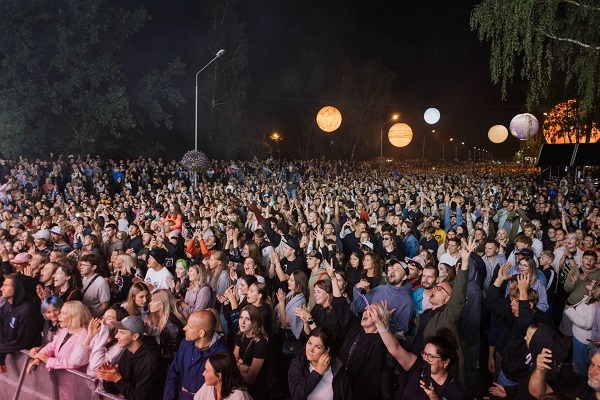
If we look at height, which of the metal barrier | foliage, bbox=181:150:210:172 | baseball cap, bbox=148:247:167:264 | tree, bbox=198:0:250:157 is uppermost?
tree, bbox=198:0:250:157

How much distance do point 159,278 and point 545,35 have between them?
901 cm

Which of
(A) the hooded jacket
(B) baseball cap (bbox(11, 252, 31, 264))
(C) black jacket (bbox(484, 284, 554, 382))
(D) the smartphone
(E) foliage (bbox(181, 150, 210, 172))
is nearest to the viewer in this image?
(D) the smartphone

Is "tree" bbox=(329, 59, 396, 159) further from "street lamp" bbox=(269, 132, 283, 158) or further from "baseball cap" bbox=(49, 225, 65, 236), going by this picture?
"baseball cap" bbox=(49, 225, 65, 236)

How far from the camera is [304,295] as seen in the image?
5.51 metres

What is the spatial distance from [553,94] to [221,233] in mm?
18745

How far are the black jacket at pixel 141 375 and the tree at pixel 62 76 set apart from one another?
20979mm

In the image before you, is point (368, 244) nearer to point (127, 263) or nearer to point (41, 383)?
point (127, 263)

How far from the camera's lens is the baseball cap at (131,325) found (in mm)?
4016

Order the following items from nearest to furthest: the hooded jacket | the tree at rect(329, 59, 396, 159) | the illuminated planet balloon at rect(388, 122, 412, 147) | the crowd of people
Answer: the crowd of people → the hooded jacket → the illuminated planet balloon at rect(388, 122, 412, 147) → the tree at rect(329, 59, 396, 159)

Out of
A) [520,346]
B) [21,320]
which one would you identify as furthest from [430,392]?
[21,320]

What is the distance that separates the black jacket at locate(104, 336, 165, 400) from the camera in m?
3.92

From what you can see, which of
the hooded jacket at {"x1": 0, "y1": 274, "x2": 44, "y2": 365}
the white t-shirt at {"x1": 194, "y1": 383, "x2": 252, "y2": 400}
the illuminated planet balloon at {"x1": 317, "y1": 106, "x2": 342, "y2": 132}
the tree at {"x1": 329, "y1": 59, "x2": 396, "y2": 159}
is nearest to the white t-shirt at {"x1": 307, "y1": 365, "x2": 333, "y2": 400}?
the white t-shirt at {"x1": 194, "y1": 383, "x2": 252, "y2": 400}

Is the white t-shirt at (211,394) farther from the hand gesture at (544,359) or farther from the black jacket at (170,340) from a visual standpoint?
the hand gesture at (544,359)

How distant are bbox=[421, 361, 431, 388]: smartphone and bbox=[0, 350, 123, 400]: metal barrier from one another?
2206 mm
